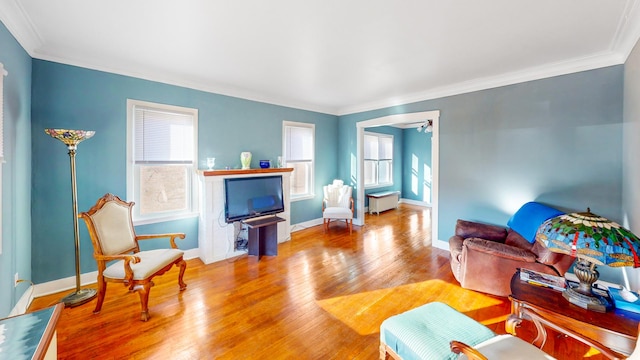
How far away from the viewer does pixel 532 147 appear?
3.24m

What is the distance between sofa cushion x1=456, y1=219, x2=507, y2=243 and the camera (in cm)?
326

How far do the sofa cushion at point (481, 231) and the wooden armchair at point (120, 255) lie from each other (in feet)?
12.0

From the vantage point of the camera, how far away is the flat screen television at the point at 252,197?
3.62m

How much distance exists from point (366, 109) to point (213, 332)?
4.61 metres

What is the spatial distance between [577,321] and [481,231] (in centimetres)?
208

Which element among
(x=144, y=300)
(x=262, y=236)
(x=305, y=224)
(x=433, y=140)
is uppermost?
(x=433, y=140)

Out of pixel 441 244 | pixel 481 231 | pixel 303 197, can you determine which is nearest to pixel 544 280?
pixel 481 231

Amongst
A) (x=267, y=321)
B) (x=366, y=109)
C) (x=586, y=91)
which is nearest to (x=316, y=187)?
(x=366, y=109)

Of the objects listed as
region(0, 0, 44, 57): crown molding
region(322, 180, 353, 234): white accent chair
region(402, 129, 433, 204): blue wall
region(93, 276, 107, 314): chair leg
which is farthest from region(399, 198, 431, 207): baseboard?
region(0, 0, 44, 57): crown molding

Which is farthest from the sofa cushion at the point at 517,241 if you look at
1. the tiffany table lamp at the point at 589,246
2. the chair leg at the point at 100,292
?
the chair leg at the point at 100,292

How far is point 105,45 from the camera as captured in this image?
254 centimetres

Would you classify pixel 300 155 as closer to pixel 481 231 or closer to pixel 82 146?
pixel 82 146

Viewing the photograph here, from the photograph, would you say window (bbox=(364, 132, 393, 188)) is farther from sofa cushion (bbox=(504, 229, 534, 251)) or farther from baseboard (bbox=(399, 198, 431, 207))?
sofa cushion (bbox=(504, 229, 534, 251))

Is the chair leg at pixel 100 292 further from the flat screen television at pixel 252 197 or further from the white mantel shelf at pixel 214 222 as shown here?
the flat screen television at pixel 252 197
